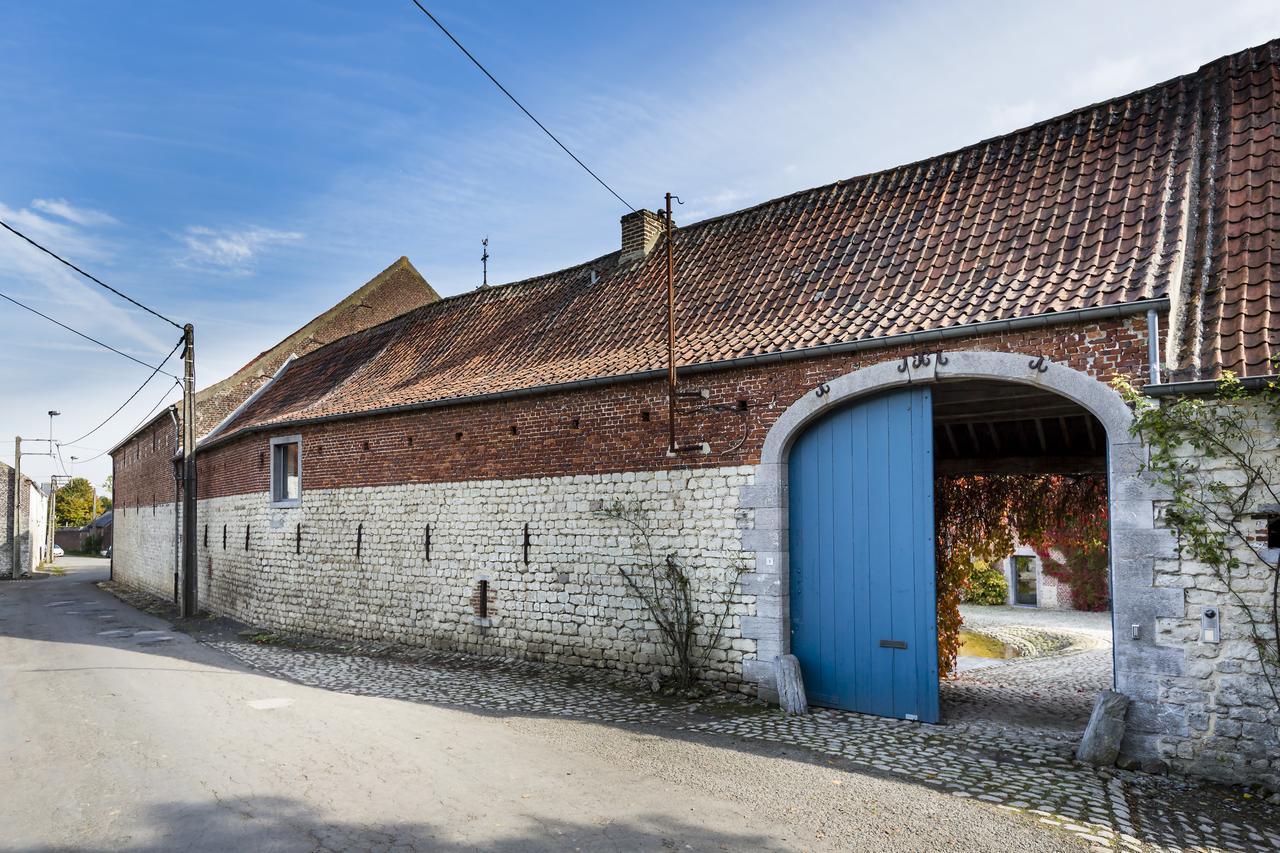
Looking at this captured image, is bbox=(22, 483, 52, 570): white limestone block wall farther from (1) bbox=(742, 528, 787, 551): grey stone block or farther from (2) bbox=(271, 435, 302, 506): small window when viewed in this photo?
(1) bbox=(742, 528, 787, 551): grey stone block

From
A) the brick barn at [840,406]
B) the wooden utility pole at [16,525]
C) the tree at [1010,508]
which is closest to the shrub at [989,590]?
the tree at [1010,508]

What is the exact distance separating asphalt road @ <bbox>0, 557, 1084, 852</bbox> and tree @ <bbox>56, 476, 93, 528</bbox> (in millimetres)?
64886

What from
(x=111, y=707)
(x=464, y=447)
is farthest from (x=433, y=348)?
(x=111, y=707)

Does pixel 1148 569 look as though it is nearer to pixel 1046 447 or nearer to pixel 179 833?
pixel 1046 447

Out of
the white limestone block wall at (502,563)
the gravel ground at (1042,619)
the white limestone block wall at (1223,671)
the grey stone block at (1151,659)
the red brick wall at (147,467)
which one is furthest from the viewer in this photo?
the red brick wall at (147,467)

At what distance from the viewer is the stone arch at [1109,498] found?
5996 mm

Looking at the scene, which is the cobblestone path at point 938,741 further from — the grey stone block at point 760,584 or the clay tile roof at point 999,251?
the clay tile roof at point 999,251

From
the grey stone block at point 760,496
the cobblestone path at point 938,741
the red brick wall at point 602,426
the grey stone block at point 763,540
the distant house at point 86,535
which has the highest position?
the red brick wall at point 602,426

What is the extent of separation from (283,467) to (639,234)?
784 cm

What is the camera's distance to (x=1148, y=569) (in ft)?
19.8

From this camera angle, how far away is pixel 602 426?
31.5 feet

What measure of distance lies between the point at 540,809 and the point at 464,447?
673 centimetres

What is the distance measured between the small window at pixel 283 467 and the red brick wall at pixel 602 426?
1.74 feet

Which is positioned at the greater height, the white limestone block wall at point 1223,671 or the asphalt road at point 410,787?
the white limestone block wall at point 1223,671
